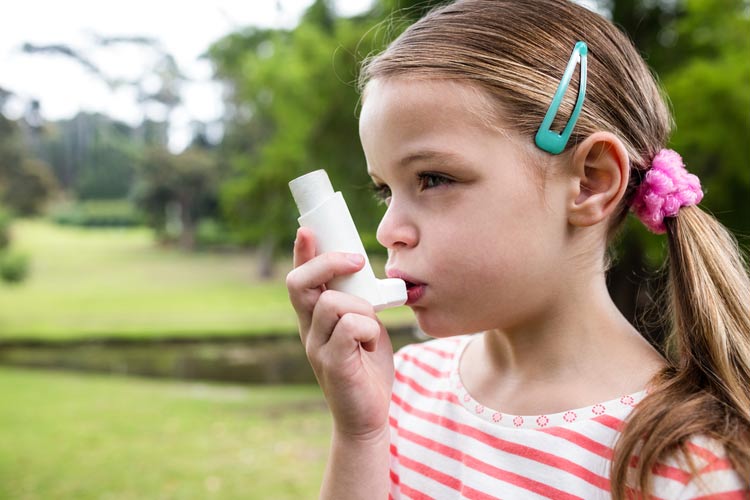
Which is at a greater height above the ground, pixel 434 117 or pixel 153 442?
pixel 434 117

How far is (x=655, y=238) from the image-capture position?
3.80 metres

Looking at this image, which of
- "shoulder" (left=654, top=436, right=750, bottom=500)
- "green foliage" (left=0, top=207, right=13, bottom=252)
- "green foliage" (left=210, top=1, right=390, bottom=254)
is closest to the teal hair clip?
"shoulder" (left=654, top=436, right=750, bottom=500)

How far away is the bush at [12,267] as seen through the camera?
7277 millimetres

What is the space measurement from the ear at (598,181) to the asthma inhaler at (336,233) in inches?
8.8

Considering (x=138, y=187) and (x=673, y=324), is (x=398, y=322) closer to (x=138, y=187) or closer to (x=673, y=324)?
(x=138, y=187)

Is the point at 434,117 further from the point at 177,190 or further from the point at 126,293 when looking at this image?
the point at 126,293

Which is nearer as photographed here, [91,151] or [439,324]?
[439,324]

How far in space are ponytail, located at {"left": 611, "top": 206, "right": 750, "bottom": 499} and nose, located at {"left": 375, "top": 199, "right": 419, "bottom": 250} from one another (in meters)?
0.30

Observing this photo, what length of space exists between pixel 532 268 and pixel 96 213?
22.3 feet

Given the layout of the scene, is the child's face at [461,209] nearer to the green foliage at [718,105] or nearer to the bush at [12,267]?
the green foliage at [718,105]

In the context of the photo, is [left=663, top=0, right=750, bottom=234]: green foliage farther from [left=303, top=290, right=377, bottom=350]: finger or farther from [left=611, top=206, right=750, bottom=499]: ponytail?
[left=303, top=290, right=377, bottom=350]: finger

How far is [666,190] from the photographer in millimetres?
859

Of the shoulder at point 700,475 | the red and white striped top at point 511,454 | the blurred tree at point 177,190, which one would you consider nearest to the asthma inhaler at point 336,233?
the red and white striped top at point 511,454

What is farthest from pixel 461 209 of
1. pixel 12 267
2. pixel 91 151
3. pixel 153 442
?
pixel 12 267
